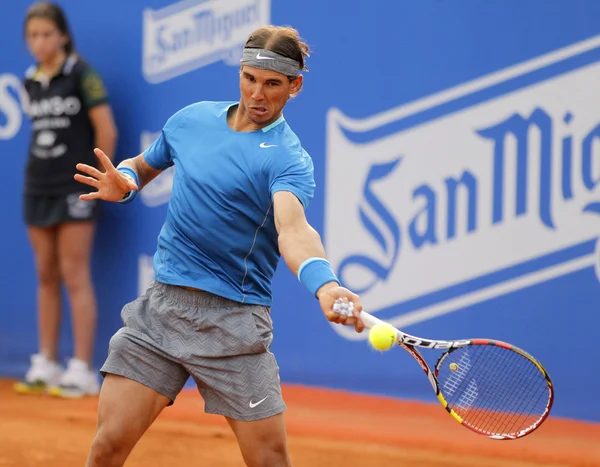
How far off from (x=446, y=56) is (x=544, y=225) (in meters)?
1.09

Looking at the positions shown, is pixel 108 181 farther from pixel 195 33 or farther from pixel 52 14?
pixel 195 33

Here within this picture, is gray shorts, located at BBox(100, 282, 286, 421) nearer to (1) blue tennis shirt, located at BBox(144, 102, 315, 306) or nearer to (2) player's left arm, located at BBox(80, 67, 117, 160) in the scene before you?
(1) blue tennis shirt, located at BBox(144, 102, 315, 306)

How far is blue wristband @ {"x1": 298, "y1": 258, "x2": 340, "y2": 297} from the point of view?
2.97 m

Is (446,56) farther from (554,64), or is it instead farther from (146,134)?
(146,134)

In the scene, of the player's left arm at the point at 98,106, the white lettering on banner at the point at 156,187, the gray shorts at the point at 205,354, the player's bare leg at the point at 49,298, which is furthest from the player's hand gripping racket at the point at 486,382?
the player's bare leg at the point at 49,298

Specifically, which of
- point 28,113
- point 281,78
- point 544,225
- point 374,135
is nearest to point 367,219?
point 374,135

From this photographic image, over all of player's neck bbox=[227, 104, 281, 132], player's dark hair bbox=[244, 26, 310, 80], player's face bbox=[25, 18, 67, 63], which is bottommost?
player's face bbox=[25, 18, 67, 63]

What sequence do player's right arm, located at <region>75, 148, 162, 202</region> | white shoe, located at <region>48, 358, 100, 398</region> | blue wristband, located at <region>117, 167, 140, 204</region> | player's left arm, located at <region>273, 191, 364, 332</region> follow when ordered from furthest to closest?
white shoe, located at <region>48, 358, 100, 398</region>, blue wristband, located at <region>117, 167, 140, 204</region>, player's right arm, located at <region>75, 148, 162, 202</region>, player's left arm, located at <region>273, 191, 364, 332</region>

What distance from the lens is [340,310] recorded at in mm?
2873

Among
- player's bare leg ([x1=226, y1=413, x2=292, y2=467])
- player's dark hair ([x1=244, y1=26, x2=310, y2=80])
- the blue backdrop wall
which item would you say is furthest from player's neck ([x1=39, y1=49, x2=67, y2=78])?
player's bare leg ([x1=226, y1=413, x2=292, y2=467])

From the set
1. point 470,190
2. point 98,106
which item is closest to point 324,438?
point 470,190

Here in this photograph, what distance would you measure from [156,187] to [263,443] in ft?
11.5

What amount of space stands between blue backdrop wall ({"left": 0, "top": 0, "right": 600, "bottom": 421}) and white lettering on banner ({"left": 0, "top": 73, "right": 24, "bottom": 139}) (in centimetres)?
57

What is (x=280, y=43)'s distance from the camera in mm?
3398
